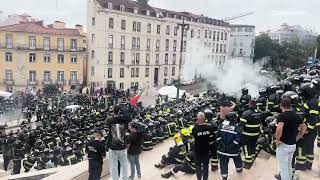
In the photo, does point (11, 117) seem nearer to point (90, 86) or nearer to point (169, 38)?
point (90, 86)

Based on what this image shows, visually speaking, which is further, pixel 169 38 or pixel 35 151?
pixel 169 38

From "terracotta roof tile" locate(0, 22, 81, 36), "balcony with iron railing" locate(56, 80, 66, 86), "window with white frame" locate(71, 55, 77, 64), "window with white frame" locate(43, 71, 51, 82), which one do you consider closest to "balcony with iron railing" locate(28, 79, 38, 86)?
"window with white frame" locate(43, 71, 51, 82)

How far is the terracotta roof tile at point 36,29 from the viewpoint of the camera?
→ 43.6 m

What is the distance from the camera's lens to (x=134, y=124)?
952 cm

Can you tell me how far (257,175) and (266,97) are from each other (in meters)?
3.31

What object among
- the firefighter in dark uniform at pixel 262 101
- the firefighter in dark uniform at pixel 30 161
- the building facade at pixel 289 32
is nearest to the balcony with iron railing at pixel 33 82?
the firefighter in dark uniform at pixel 30 161

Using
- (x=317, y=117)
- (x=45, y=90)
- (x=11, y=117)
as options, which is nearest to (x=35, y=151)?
(x=317, y=117)

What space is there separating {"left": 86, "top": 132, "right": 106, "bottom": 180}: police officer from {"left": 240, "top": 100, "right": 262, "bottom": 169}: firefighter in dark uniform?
10.3 ft

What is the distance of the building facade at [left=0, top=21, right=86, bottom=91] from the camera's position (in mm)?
43719

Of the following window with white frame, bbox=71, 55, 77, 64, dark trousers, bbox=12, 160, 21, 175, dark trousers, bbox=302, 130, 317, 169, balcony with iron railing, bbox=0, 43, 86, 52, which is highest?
balcony with iron railing, bbox=0, 43, 86, 52

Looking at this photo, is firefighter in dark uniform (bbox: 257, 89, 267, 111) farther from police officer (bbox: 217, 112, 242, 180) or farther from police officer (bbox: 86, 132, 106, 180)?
police officer (bbox: 86, 132, 106, 180)

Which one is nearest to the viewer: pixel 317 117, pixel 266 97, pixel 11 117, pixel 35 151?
pixel 317 117

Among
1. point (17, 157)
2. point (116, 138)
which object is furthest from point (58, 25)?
point (116, 138)

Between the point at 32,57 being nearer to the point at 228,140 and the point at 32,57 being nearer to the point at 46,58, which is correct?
the point at 46,58
